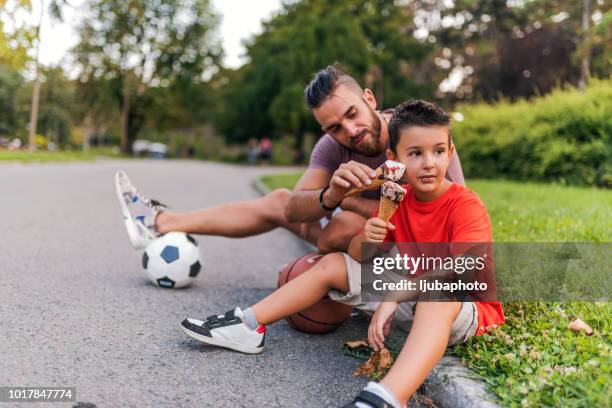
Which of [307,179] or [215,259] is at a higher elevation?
[307,179]

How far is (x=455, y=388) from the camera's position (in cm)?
276

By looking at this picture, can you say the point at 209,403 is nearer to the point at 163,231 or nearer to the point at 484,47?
the point at 163,231

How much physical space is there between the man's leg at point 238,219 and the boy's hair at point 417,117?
5.74 feet

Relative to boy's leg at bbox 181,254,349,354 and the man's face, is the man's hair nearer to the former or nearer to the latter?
the man's face

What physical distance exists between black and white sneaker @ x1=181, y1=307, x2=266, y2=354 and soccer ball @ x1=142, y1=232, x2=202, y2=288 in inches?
55.1

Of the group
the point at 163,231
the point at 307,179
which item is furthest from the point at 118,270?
the point at 307,179

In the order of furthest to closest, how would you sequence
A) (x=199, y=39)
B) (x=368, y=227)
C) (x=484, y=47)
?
(x=199, y=39) < (x=484, y=47) < (x=368, y=227)

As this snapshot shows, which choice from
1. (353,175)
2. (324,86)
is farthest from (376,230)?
(324,86)

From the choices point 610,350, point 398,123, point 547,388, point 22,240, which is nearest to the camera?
point 547,388

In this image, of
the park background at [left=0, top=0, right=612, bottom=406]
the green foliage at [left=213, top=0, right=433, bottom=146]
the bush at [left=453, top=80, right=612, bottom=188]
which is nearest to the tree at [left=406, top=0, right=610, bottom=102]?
the park background at [left=0, top=0, right=612, bottom=406]

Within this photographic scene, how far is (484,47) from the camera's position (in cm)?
3381

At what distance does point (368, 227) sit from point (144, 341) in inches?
55.7

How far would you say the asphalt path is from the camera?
110 inches

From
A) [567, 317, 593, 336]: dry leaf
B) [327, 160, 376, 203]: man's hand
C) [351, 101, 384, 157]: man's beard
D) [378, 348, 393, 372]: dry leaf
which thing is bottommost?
[378, 348, 393, 372]: dry leaf
